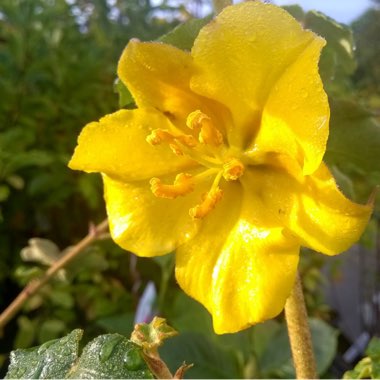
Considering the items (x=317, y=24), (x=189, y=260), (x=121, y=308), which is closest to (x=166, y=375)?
(x=189, y=260)

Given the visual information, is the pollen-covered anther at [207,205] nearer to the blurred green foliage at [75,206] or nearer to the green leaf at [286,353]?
the blurred green foliage at [75,206]

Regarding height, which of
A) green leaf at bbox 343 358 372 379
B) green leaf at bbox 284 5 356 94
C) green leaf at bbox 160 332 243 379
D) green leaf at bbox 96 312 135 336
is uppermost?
green leaf at bbox 284 5 356 94

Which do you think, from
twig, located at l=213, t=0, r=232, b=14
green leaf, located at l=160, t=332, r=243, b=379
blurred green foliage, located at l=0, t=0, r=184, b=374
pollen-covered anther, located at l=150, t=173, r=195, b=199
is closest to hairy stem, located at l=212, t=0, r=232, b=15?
twig, located at l=213, t=0, r=232, b=14

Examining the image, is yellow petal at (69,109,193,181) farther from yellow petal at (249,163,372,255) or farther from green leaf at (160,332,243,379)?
green leaf at (160,332,243,379)

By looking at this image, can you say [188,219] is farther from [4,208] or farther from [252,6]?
[4,208]

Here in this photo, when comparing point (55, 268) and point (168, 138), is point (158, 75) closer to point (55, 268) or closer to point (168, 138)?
point (168, 138)

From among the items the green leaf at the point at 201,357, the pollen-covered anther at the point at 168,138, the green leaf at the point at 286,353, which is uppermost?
the pollen-covered anther at the point at 168,138

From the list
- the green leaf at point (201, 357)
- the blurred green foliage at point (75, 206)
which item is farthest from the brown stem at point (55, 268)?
the green leaf at point (201, 357)
